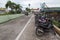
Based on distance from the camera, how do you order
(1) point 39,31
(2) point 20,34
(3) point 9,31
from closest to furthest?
(1) point 39,31 < (2) point 20,34 < (3) point 9,31

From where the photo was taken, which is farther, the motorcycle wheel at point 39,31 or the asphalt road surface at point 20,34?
the motorcycle wheel at point 39,31

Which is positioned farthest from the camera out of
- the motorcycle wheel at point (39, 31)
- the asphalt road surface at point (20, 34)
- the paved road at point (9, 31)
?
the motorcycle wheel at point (39, 31)

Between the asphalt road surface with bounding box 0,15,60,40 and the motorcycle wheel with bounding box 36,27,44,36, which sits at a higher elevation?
the motorcycle wheel with bounding box 36,27,44,36

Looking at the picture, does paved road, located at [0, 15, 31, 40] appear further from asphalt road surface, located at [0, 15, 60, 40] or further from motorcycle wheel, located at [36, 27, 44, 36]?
motorcycle wheel, located at [36, 27, 44, 36]

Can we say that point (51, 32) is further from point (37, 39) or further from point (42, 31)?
point (37, 39)

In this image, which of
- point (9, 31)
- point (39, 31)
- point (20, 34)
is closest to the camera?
point (39, 31)

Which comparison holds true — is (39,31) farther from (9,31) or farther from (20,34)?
(9,31)

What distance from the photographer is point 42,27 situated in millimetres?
14320

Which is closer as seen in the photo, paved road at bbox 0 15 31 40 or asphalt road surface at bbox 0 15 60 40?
asphalt road surface at bbox 0 15 60 40

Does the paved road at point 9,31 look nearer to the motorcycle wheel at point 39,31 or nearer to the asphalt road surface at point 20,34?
the asphalt road surface at point 20,34

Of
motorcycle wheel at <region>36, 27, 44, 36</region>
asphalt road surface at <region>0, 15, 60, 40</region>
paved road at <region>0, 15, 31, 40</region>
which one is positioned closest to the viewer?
asphalt road surface at <region>0, 15, 60, 40</region>

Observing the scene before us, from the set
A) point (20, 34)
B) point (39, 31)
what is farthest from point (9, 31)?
point (39, 31)

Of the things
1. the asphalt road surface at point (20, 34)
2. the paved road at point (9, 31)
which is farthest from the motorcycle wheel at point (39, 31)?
the paved road at point (9, 31)

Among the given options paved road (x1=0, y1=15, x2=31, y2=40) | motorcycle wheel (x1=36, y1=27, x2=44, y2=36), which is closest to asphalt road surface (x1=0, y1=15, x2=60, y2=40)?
paved road (x1=0, y1=15, x2=31, y2=40)
